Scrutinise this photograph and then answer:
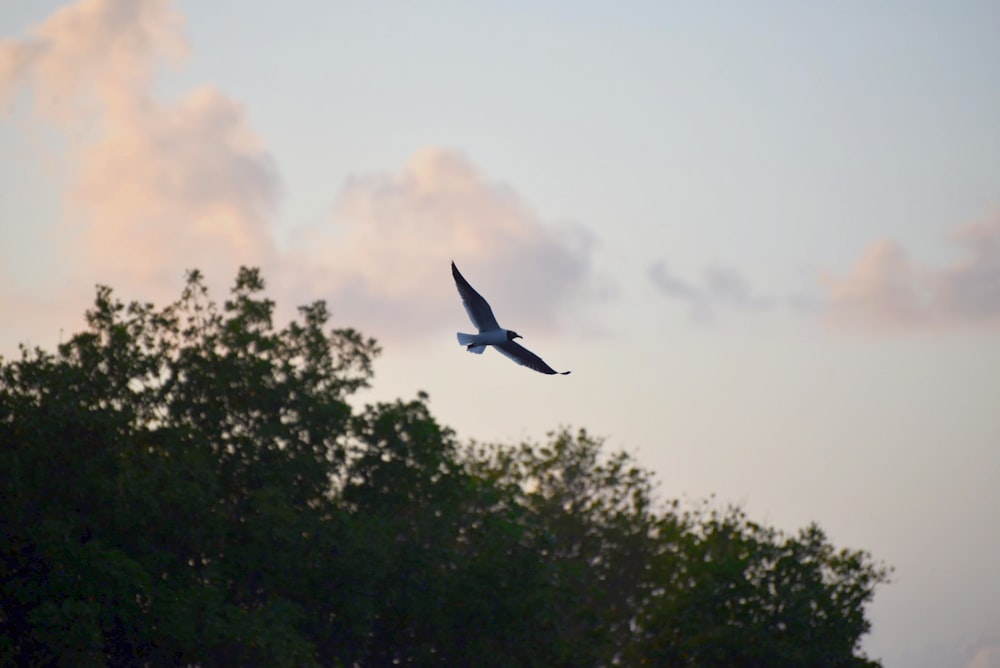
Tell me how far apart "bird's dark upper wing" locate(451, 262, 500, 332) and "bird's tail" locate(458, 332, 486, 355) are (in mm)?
340

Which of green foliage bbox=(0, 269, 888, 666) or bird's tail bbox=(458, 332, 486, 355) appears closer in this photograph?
bird's tail bbox=(458, 332, 486, 355)

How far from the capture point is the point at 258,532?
36375 mm

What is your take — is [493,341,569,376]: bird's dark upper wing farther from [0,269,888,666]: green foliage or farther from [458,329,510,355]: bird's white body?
[0,269,888,666]: green foliage

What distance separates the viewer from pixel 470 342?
2202cm

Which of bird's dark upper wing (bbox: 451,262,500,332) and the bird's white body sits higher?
bird's dark upper wing (bbox: 451,262,500,332)

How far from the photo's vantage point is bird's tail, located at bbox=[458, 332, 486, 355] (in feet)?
72.1

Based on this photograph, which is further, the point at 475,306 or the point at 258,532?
the point at 258,532

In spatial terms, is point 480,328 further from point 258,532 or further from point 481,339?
point 258,532

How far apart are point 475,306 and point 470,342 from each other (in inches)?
23.0

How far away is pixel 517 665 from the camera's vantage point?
37438mm

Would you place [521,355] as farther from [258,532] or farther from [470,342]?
[258,532]

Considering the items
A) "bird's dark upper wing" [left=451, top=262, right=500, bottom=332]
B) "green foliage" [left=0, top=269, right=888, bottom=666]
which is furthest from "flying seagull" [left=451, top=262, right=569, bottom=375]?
"green foliage" [left=0, top=269, right=888, bottom=666]

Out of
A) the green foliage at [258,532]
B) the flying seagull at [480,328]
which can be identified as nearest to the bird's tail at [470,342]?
the flying seagull at [480,328]

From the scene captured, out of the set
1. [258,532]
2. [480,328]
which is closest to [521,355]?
[480,328]
